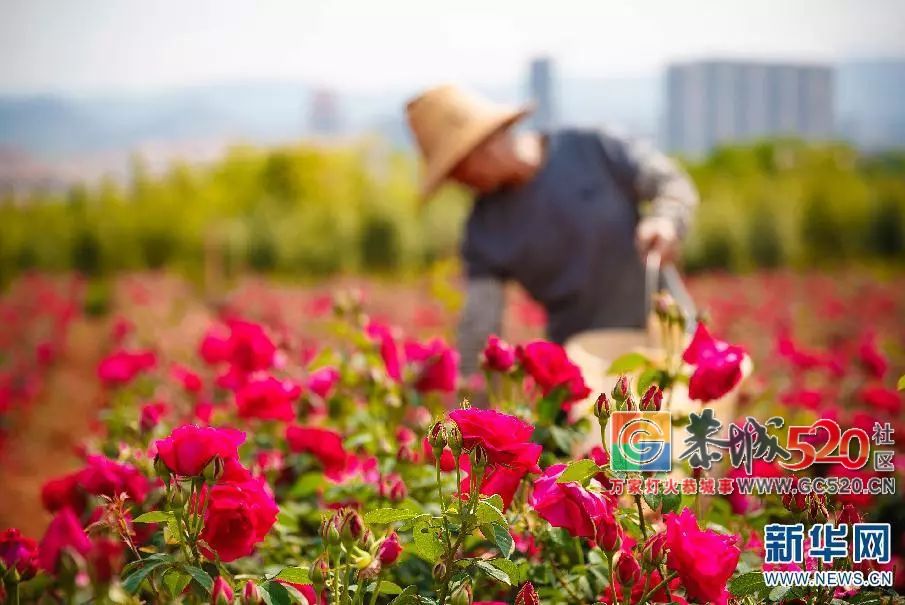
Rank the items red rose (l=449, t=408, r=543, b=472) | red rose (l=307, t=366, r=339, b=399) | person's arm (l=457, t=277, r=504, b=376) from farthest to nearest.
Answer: person's arm (l=457, t=277, r=504, b=376), red rose (l=307, t=366, r=339, b=399), red rose (l=449, t=408, r=543, b=472)

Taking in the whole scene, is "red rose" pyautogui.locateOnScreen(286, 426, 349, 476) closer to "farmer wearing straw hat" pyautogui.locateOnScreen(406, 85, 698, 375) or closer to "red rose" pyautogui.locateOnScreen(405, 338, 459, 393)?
"red rose" pyautogui.locateOnScreen(405, 338, 459, 393)

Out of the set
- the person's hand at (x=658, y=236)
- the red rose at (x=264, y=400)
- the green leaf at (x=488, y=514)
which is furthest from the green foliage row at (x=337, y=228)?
the green leaf at (x=488, y=514)

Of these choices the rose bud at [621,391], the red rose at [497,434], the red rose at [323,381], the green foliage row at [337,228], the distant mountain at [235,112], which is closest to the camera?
the red rose at [497,434]

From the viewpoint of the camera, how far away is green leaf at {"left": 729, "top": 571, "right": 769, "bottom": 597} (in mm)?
836

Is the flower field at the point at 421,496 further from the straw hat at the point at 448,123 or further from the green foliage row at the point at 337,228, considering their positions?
the green foliage row at the point at 337,228

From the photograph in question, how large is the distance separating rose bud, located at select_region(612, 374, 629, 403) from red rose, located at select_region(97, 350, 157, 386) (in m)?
1.23

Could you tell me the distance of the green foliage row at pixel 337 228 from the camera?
728 centimetres

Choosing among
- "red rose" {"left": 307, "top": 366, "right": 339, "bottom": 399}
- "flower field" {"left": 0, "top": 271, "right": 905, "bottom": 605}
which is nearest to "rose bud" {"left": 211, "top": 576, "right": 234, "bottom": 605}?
"flower field" {"left": 0, "top": 271, "right": 905, "bottom": 605}

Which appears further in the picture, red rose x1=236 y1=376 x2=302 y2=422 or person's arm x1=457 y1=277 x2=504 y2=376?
person's arm x1=457 y1=277 x2=504 y2=376

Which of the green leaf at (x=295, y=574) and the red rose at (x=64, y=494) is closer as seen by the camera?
the green leaf at (x=295, y=574)

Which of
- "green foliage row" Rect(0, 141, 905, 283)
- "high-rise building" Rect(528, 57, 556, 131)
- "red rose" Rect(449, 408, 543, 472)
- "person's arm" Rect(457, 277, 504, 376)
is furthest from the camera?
"green foliage row" Rect(0, 141, 905, 283)

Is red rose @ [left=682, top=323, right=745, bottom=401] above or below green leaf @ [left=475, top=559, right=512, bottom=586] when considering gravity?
above

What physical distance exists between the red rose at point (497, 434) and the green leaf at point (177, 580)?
28 centimetres

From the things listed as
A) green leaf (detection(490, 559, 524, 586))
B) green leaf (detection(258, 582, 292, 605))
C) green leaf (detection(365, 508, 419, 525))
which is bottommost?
green leaf (detection(490, 559, 524, 586))
